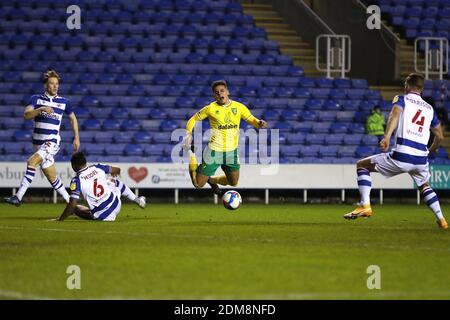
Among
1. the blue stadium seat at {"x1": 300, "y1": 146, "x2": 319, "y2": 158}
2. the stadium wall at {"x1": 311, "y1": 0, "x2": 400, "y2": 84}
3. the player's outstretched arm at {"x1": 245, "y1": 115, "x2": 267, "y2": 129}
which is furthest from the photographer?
the stadium wall at {"x1": 311, "y1": 0, "x2": 400, "y2": 84}

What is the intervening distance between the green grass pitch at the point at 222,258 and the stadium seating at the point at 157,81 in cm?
916

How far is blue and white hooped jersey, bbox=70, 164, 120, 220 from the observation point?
14086 millimetres

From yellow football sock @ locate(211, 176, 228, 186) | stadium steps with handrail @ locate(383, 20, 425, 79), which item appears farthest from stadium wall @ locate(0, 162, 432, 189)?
yellow football sock @ locate(211, 176, 228, 186)

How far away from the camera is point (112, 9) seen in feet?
93.8

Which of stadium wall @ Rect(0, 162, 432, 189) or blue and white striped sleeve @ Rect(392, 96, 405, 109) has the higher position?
stadium wall @ Rect(0, 162, 432, 189)

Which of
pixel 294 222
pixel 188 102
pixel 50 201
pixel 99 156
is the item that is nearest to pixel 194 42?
pixel 188 102

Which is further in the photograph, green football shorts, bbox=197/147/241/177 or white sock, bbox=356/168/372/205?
green football shorts, bbox=197/147/241/177

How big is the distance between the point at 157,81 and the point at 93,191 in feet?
40.8

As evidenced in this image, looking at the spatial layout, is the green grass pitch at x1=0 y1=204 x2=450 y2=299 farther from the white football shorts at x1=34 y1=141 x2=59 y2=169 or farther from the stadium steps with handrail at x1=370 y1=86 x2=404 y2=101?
the stadium steps with handrail at x1=370 y1=86 x2=404 y2=101

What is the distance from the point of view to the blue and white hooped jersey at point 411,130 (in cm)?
1359

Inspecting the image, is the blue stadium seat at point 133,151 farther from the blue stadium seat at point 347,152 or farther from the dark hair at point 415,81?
the dark hair at point 415,81

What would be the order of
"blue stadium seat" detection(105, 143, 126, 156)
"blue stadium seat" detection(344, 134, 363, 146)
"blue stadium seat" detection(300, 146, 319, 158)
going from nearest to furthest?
"blue stadium seat" detection(105, 143, 126, 156)
"blue stadium seat" detection(300, 146, 319, 158)
"blue stadium seat" detection(344, 134, 363, 146)

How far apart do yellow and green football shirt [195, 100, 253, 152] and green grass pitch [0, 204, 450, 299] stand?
1396 mm

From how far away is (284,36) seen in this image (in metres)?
30.3
